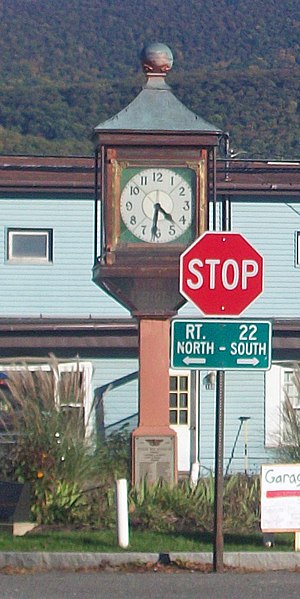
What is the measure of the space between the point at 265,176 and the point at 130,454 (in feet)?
34.8

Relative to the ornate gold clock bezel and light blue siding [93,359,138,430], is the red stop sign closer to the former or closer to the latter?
the ornate gold clock bezel

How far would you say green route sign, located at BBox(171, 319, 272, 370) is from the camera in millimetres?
10555

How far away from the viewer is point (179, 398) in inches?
944

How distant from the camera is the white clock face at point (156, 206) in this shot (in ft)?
47.2

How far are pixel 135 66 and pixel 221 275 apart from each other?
262 ft

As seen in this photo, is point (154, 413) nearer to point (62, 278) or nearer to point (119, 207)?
point (119, 207)

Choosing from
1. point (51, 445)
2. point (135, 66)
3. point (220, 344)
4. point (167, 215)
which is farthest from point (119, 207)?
point (135, 66)

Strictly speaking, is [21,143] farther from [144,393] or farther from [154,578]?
[154,578]

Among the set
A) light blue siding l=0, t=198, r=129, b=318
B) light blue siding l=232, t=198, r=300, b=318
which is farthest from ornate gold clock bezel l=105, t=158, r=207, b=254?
light blue siding l=232, t=198, r=300, b=318

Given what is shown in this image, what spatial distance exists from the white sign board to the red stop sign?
1833mm

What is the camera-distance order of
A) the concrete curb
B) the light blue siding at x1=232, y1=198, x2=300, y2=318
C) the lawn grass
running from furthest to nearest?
the light blue siding at x1=232, y1=198, x2=300, y2=318, the lawn grass, the concrete curb

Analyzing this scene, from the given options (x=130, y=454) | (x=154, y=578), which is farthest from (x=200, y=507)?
(x=154, y=578)

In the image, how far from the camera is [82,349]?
76.7 ft

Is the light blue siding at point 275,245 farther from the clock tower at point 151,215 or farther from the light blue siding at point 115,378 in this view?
the clock tower at point 151,215
